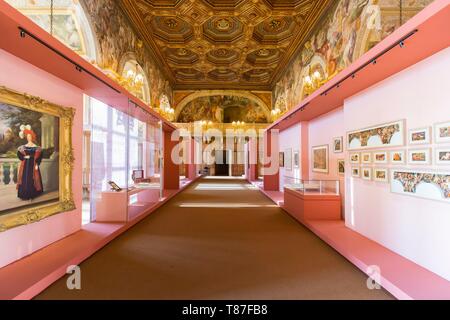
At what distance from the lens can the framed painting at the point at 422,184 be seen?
4.08m

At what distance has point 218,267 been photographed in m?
4.69

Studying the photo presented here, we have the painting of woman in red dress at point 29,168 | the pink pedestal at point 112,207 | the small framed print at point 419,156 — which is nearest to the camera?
the small framed print at point 419,156

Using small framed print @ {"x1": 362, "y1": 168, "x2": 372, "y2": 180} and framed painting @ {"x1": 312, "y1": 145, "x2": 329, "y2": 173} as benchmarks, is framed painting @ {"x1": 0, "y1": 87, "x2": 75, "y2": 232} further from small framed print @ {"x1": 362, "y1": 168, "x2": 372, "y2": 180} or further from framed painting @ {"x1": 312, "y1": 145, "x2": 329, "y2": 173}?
framed painting @ {"x1": 312, "y1": 145, "x2": 329, "y2": 173}

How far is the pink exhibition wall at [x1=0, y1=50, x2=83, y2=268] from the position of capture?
15.0 ft

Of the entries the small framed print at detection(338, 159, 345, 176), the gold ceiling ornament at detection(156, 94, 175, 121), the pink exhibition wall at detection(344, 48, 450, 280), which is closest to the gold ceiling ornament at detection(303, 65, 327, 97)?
the small framed print at detection(338, 159, 345, 176)

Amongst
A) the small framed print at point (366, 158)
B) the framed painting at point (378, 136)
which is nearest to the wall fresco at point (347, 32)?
the framed painting at point (378, 136)

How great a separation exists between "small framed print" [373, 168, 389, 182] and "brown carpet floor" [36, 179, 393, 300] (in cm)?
191

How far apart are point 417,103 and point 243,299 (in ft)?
14.8

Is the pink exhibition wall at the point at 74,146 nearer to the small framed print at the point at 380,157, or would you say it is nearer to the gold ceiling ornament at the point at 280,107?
the small framed print at the point at 380,157

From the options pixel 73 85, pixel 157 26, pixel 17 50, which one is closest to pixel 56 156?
pixel 73 85

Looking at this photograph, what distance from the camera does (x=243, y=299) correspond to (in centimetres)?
361

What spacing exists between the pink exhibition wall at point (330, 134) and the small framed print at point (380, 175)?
88.5 inches

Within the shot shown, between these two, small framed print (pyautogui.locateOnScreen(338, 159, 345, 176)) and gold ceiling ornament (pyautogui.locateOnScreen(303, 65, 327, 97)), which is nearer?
small framed print (pyautogui.locateOnScreen(338, 159, 345, 176))
